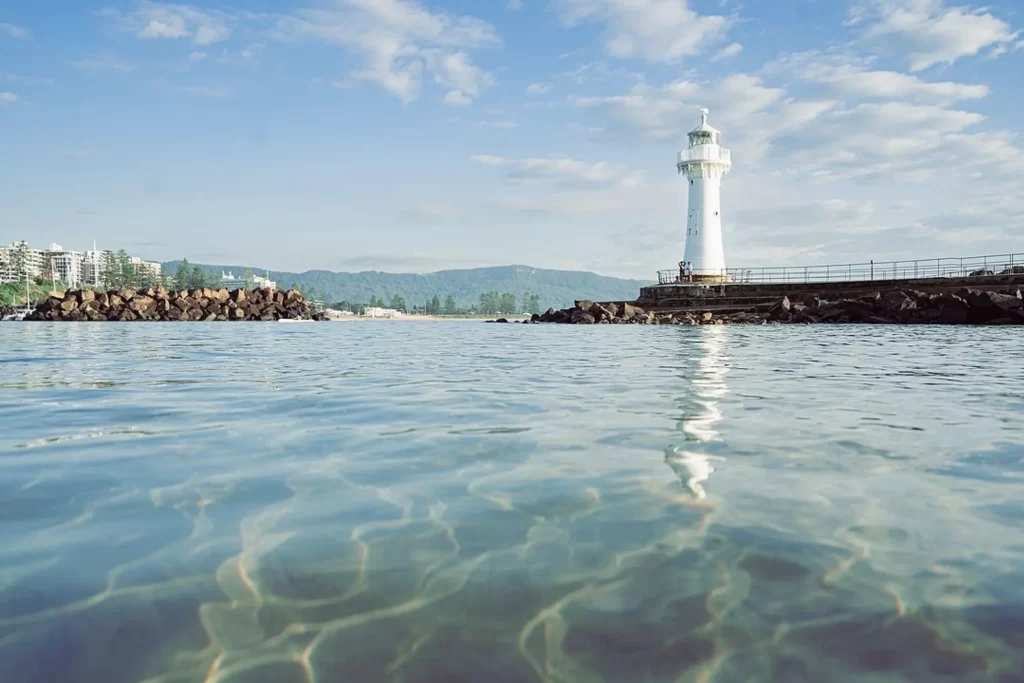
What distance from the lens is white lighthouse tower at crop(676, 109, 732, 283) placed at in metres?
51.8

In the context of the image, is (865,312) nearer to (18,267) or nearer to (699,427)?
(699,427)

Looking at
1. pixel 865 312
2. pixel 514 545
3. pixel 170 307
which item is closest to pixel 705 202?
pixel 865 312

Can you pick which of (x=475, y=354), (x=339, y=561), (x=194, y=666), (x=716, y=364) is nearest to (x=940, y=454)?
(x=339, y=561)

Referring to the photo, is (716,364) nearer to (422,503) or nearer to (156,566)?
(422,503)

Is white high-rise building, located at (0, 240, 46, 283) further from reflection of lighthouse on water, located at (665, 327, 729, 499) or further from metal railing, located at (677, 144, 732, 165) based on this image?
reflection of lighthouse on water, located at (665, 327, 729, 499)

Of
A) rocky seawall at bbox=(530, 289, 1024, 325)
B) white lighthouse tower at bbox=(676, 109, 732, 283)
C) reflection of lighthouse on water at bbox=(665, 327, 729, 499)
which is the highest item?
white lighthouse tower at bbox=(676, 109, 732, 283)

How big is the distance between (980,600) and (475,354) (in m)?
16.0

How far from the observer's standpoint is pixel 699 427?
6.79 m

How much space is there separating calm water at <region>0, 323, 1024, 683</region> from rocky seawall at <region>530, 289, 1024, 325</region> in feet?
97.5

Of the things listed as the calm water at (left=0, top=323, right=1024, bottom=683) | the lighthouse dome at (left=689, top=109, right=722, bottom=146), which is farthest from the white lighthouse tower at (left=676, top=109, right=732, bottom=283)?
the calm water at (left=0, top=323, right=1024, bottom=683)

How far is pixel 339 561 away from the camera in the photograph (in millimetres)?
3312

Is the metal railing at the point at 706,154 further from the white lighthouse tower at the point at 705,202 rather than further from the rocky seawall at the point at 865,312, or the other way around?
the rocky seawall at the point at 865,312

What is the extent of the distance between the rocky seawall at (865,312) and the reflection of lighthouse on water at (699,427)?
85.0 ft

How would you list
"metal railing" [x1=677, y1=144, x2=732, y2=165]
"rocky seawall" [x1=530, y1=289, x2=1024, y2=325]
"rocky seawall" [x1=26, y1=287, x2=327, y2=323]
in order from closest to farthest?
"rocky seawall" [x1=530, y1=289, x2=1024, y2=325]
"metal railing" [x1=677, y1=144, x2=732, y2=165]
"rocky seawall" [x1=26, y1=287, x2=327, y2=323]
